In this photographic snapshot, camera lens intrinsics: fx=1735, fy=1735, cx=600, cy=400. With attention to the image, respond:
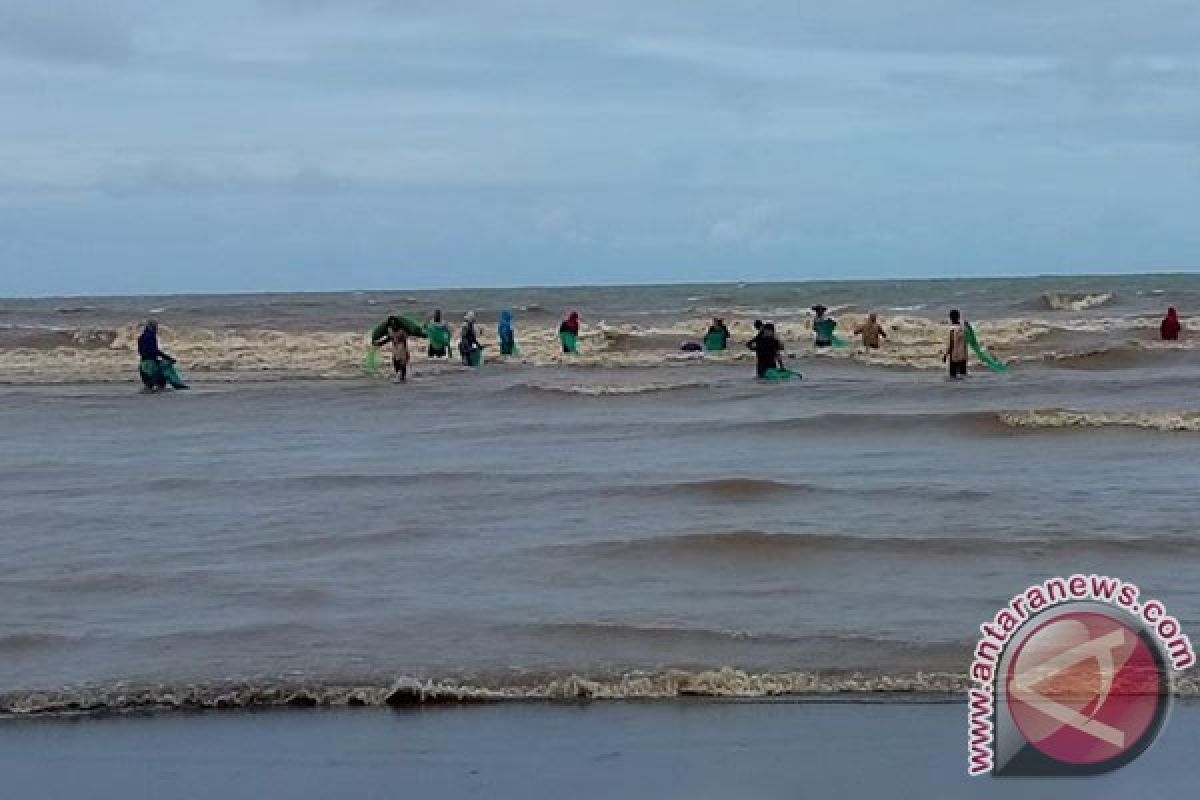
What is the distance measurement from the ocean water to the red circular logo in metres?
0.72

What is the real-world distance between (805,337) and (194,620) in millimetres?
37878

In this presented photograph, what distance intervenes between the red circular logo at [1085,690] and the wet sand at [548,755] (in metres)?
0.17

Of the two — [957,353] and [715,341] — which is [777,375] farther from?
[715,341]

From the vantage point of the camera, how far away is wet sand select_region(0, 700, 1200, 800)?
7215 millimetres

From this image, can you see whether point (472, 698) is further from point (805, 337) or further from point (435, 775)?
point (805, 337)

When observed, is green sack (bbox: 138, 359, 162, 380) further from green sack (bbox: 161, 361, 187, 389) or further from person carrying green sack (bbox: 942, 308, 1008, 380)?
person carrying green sack (bbox: 942, 308, 1008, 380)

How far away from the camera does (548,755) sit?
25.8ft

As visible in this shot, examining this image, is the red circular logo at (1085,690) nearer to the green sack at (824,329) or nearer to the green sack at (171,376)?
the green sack at (171,376)

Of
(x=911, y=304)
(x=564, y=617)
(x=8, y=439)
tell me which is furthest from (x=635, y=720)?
(x=911, y=304)

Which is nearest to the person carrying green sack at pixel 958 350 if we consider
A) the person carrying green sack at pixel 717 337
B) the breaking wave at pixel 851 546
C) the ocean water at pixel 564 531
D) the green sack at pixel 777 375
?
the ocean water at pixel 564 531

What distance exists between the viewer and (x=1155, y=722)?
7.92 m

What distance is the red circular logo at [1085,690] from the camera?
7.53m

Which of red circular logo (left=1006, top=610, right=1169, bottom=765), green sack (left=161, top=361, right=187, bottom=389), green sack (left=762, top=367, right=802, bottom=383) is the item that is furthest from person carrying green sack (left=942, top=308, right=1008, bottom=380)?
red circular logo (left=1006, top=610, right=1169, bottom=765)

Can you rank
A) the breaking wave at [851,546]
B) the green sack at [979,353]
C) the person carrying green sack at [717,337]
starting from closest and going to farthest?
the breaking wave at [851,546]
the green sack at [979,353]
the person carrying green sack at [717,337]
